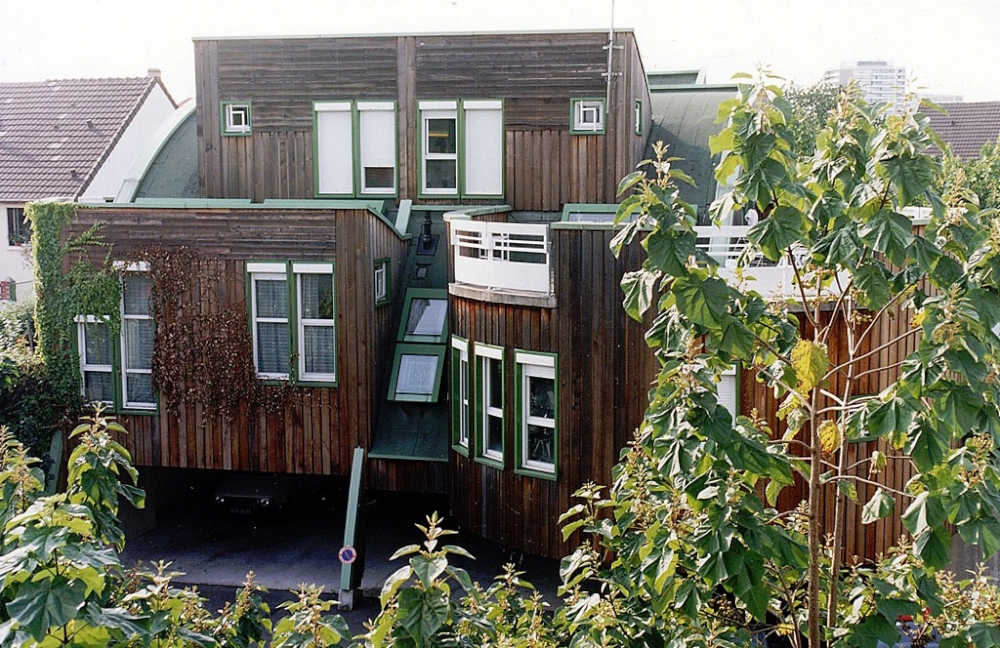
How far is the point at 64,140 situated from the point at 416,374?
739 inches

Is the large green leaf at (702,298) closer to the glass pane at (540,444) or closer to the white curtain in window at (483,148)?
the glass pane at (540,444)

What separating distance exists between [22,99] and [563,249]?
24751 millimetres

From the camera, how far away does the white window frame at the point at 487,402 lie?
530 inches

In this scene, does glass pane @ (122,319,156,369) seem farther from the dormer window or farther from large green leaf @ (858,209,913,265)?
large green leaf @ (858,209,913,265)

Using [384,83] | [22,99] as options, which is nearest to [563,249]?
[384,83]

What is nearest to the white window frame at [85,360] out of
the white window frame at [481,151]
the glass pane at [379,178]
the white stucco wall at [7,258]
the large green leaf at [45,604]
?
the glass pane at [379,178]

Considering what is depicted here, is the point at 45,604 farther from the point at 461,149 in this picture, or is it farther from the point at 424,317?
the point at 461,149

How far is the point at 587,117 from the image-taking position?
18469mm

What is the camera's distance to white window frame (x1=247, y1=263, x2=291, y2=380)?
15.6m

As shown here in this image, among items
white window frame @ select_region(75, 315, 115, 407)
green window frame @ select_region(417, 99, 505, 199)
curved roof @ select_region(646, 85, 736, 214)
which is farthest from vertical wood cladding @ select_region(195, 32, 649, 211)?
white window frame @ select_region(75, 315, 115, 407)

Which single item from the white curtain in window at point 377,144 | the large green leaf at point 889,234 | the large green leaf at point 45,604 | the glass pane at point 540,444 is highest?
the white curtain in window at point 377,144

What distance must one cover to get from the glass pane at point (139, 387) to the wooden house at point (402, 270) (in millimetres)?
34

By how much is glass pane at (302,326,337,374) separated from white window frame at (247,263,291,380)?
349 millimetres

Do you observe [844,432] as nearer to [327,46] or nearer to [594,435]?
[594,435]
